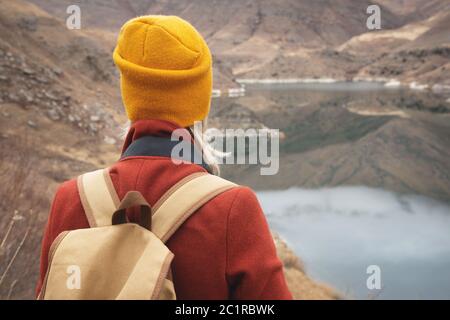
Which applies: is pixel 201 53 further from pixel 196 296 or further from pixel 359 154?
pixel 359 154

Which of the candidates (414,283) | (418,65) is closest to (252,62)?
(418,65)

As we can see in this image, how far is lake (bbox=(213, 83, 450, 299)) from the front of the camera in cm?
982

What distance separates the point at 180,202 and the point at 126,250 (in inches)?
7.0

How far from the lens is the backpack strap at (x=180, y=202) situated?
4.00ft

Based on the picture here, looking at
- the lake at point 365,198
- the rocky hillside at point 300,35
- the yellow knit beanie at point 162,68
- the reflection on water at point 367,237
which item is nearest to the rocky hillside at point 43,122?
the reflection on water at point 367,237

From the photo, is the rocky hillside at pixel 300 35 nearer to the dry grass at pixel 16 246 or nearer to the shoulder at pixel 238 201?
the dry grass at pixel 16 246

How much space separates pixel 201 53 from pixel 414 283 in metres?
9.12

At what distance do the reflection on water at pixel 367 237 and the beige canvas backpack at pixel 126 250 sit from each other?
7659 millimetres

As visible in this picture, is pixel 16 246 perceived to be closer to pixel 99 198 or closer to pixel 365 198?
pixel 99 198

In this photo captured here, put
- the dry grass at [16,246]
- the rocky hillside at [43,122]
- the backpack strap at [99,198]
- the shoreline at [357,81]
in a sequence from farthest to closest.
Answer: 1. the shoreline at [357,81]
2. the rocky hillside at [43,122]
3. the dry grass at [16,246]
4. the backpack strap at [99,198]

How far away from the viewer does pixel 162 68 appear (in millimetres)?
1425

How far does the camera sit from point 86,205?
1.33m

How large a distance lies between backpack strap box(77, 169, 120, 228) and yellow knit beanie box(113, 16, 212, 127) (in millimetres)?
252

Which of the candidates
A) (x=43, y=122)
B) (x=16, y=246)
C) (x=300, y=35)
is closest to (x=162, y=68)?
(x=16, y=246)
